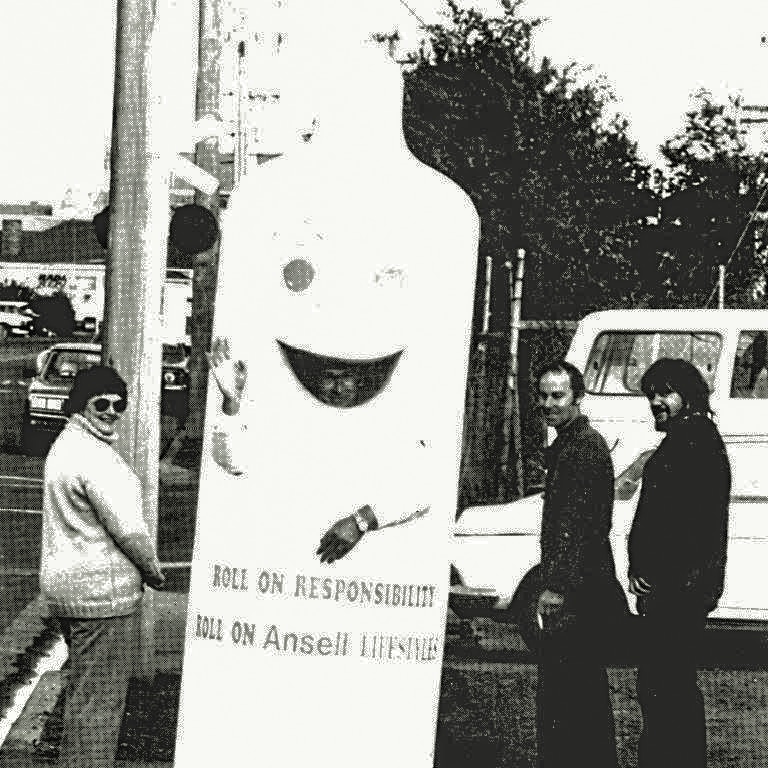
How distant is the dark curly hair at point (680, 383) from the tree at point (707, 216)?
20212 mm

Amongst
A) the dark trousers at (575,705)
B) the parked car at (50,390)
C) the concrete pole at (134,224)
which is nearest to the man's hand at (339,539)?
the dark trousers at (575,705)

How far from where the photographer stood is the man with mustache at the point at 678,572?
18.6 ft

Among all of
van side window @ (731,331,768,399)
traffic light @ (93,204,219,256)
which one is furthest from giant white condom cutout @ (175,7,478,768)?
van side window @ (731,331,768,399)

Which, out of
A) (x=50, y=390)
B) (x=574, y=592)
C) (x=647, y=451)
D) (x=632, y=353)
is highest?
(x=632, y=353)

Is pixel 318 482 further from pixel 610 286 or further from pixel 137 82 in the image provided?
pixel 610 286

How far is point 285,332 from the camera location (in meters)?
4.54

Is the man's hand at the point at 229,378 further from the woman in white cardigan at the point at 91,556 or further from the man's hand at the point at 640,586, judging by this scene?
the man's hand at the point at 640,586

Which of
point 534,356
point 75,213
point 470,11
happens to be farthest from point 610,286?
point 75,213

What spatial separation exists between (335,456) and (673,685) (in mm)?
1924

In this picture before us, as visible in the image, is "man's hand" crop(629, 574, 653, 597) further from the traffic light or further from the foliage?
the foliage

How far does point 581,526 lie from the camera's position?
5574mm

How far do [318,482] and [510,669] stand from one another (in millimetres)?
4264

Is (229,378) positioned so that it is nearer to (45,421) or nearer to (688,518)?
(688,518)

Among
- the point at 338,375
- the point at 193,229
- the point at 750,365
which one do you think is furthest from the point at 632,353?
the point at 338,375
